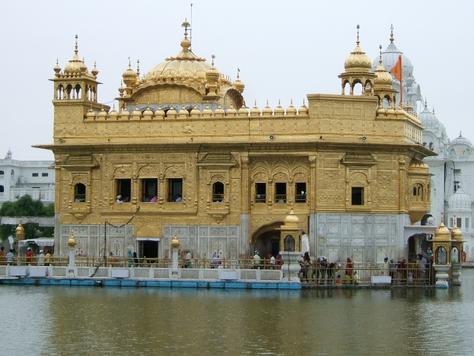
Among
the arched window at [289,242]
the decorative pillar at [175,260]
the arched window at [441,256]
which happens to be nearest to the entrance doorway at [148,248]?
the decorative pillar at [175,260]

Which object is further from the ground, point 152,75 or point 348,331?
point 152,75

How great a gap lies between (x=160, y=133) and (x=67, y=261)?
5.36m

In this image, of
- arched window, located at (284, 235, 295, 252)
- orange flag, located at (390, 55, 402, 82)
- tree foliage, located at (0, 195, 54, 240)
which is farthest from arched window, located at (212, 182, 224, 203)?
tree foliage, located at (0, 195, 54, 240)

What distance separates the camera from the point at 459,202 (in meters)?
81.9

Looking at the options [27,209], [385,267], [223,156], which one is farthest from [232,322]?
[27,209]

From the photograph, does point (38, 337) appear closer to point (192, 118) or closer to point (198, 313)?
point (198, 313)

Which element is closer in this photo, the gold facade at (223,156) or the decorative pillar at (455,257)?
the gold facade at (223,156)

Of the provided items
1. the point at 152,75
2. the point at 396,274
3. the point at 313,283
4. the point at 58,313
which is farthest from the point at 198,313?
the point at 152,75

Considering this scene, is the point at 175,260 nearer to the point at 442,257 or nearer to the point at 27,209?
the point at 442,257

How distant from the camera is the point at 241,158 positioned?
1554 inches

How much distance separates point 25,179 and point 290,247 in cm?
6478

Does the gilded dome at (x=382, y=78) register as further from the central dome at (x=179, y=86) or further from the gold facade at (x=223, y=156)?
the central dome at (x=179, y=86)

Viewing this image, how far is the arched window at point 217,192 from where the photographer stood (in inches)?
1569

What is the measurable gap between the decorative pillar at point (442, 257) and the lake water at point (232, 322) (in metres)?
2.56
